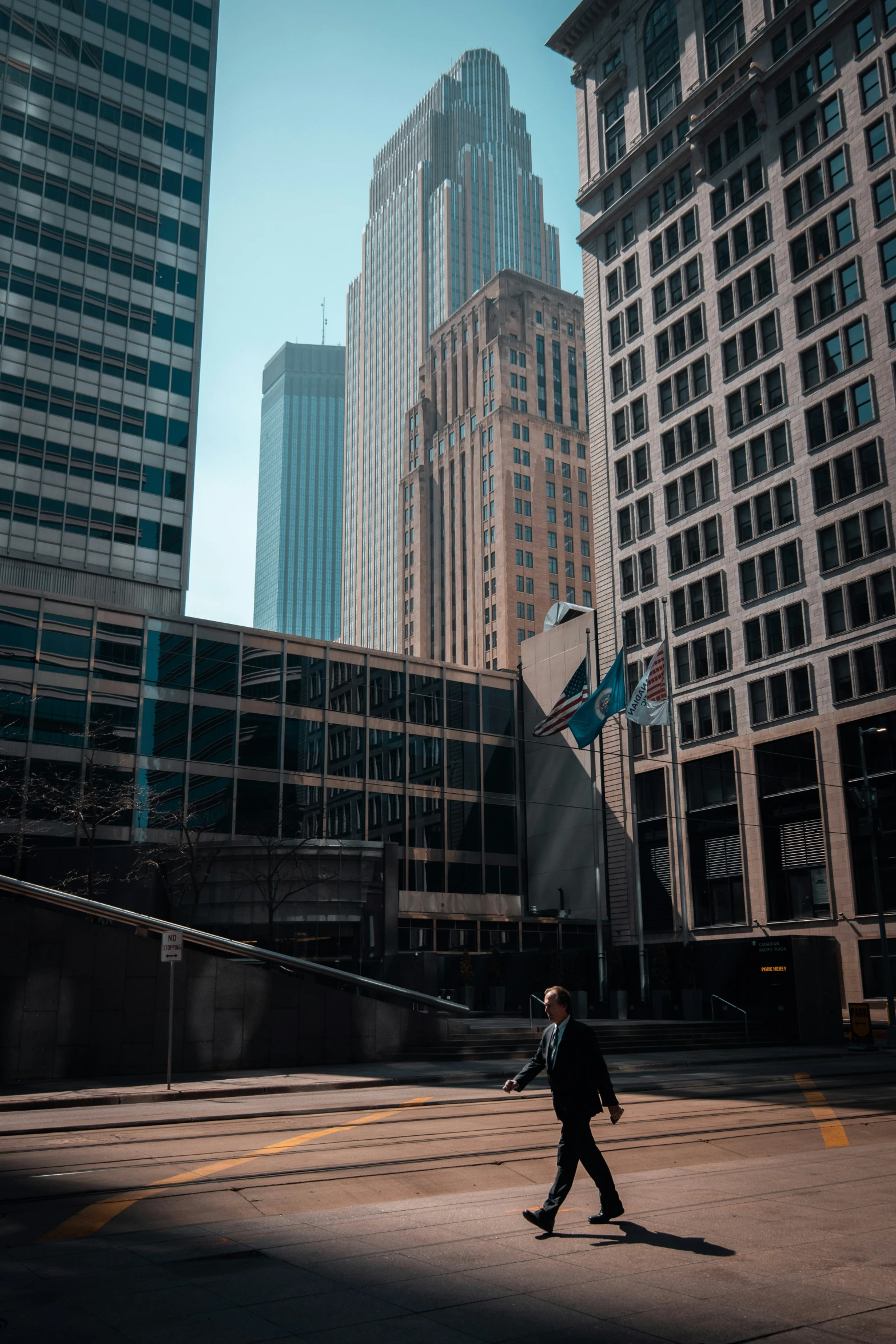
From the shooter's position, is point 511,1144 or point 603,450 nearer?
point 511,1144

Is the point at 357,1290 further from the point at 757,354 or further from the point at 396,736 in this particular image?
the point at 757,354

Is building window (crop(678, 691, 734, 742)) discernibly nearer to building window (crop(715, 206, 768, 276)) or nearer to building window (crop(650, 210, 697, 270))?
building window (crop(715, 206, 768, 276))

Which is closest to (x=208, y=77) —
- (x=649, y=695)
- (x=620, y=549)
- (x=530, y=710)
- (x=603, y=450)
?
(x=603, y=450)

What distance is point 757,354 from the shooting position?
60625 mm

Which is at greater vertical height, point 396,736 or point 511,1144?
point 396,736

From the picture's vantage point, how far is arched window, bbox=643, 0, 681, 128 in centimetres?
7012

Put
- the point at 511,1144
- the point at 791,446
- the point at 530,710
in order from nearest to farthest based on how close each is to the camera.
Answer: the point at 511,1144, the point at 791,446, the point at 530,710

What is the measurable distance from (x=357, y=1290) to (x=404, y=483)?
13714 cm

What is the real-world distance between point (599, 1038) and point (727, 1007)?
23.0ft

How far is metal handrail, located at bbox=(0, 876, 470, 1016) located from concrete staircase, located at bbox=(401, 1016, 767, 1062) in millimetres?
1340

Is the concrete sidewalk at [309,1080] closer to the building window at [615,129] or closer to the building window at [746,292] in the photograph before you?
the building window at [746,292]

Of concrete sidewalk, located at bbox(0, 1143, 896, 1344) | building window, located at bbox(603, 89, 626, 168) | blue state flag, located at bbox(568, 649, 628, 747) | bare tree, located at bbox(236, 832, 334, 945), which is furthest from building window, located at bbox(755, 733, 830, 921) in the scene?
concrete sidewalk, located at bbox(0, 1143, 896, 1344)

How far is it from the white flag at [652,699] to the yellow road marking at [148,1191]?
82.4 ft

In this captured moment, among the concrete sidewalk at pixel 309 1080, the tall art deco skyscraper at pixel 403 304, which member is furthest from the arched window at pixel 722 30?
the tall art deco skyscraper at pixel 403 304
